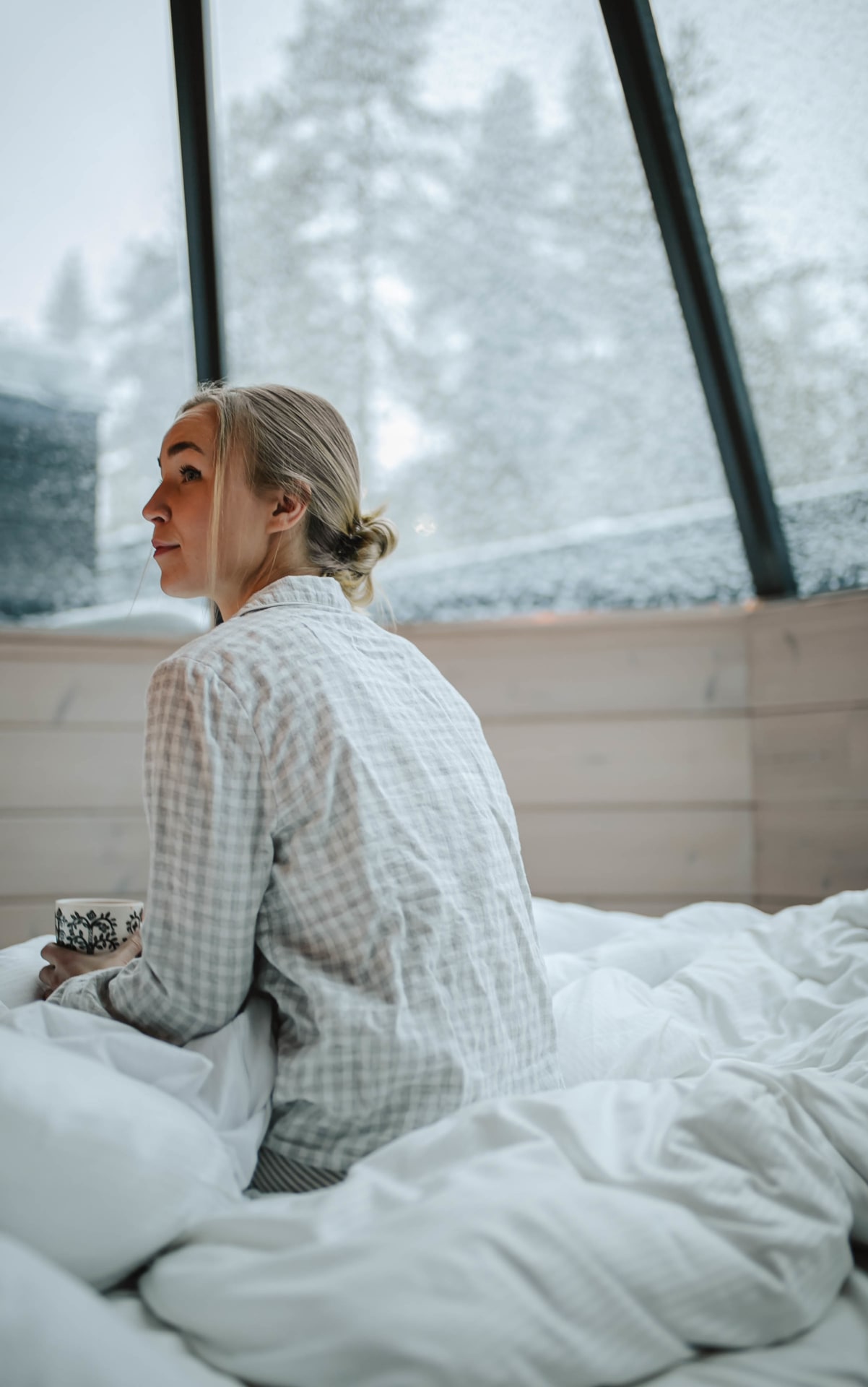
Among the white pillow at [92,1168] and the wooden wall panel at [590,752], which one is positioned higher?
the wooden wall panel at [590,752]

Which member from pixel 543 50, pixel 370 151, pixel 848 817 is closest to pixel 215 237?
pixel 370 151

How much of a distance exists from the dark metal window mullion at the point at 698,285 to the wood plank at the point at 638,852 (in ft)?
2.14

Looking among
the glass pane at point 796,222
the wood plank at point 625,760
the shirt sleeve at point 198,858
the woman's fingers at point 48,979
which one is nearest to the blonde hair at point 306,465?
the shirt sleeve at point 198,858

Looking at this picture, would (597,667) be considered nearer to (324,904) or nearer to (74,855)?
(74,855)

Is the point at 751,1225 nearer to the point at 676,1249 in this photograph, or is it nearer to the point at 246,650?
the point at 676,1249

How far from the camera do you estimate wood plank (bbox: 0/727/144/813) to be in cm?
257

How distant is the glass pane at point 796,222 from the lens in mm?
2158

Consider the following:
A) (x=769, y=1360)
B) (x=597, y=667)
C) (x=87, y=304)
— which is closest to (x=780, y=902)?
(x=597, y=667)

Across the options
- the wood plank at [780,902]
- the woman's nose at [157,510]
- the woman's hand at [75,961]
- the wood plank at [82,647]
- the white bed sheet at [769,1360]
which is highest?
the wood plank at [82,647]

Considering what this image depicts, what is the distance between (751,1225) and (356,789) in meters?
0.44

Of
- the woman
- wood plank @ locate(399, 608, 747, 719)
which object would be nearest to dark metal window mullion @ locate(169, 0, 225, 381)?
wood plank @ locate(399, 608, 747, 719)

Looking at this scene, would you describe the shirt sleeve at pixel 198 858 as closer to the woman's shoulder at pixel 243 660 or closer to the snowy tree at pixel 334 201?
the woman's shoulder at pixel 243 660

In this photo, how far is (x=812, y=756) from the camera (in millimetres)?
2439

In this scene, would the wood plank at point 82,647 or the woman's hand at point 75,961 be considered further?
the wood plank at point 82,647
